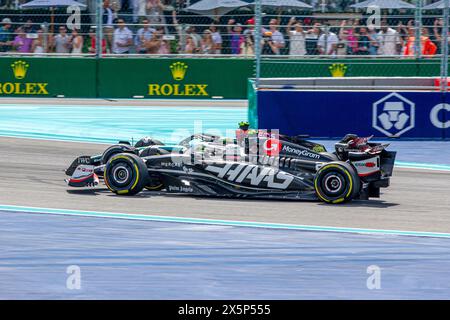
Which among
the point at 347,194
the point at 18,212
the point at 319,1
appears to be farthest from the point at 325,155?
the point at 319,1

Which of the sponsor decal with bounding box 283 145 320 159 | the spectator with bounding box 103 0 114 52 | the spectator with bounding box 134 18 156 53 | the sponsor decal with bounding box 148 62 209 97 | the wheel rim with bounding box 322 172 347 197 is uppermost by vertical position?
the spectator with bounding box 103 0 114 52

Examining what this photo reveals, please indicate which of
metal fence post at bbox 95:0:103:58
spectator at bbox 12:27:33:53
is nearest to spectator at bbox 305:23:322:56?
metal fence post at bbox 95:0:103:58

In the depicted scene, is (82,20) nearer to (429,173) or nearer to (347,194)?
(429,173)

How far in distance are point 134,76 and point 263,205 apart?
34.3 feet

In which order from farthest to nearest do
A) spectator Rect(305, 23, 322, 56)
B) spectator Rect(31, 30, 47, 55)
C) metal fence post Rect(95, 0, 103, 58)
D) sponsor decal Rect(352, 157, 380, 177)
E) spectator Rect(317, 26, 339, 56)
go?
spectator Rect(31, 30, 47, 55), metal fence post Rect(95, 0, 103, 58), spectator Rect(317, 26, 339, 56), spectator Rect(305, 23, 322, 56), sponsor decal Rect(352, 157, 380, 177)

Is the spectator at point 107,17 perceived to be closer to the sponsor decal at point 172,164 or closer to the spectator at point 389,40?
the spectator at point 389,40

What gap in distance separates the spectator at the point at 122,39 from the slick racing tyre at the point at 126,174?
913 centimetres

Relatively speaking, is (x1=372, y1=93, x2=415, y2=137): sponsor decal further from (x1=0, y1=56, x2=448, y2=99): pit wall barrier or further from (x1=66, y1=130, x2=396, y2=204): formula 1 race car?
(x1=66, y1=130, x2=396, y2=204): formula 1 race car

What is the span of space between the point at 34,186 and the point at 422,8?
8702 millimetres

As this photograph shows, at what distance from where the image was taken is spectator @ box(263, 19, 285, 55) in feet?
58.2

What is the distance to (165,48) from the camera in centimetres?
1977

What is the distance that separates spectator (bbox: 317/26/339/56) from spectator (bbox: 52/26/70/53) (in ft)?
17.8

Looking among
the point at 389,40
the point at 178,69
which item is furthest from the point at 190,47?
the point at 389,40

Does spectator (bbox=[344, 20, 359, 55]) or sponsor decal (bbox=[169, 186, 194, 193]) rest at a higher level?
spectator (bbox=[344, 20, 359, 55])
